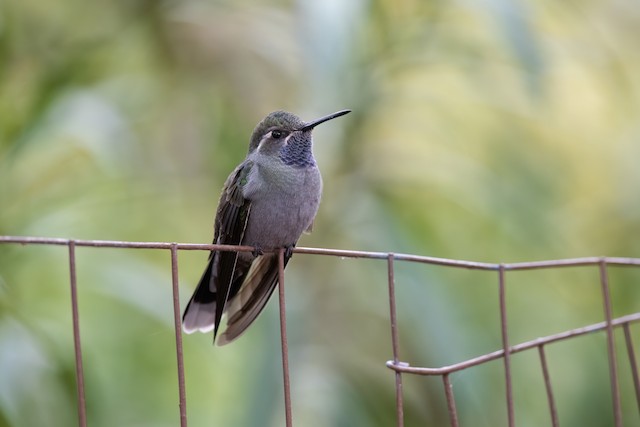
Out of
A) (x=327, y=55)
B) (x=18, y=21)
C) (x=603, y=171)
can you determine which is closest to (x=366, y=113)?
(x=327, y=55)

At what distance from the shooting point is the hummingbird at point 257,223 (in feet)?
6.93

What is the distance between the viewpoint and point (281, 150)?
242cm

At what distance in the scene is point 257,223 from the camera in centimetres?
222

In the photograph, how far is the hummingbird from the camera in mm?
2113

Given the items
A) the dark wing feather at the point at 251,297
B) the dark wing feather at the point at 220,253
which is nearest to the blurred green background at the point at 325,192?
the dark wing feather at the point at 220,253

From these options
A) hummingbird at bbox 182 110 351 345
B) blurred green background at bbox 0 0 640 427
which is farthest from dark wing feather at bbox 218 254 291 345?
blurred green background at bbox 0 0 640 427

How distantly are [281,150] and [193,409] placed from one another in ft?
5.72

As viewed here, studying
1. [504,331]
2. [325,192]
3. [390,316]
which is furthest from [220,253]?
[325,192]

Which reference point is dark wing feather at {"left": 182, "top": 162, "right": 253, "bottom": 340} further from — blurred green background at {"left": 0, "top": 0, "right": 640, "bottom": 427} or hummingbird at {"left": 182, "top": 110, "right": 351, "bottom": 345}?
blurred green background at {"left": 0, "top": 0, "right": 640, "bottom": 427}

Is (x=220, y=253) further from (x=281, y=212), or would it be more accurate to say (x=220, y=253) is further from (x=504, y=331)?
(x=504, y=331)

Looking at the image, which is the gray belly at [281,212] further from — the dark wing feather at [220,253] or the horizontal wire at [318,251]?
the horizontal wire at [318,251]

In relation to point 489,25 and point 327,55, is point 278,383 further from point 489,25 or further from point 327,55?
point 489,25

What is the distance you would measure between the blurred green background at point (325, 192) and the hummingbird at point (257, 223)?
1.03 feet

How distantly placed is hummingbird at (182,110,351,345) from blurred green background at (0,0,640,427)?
312mm
